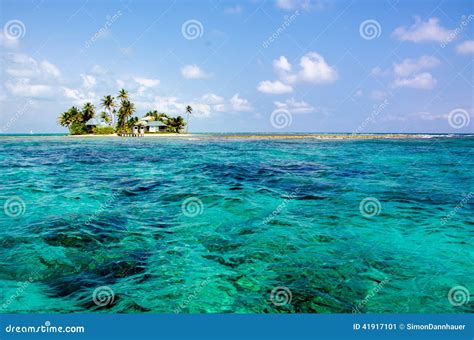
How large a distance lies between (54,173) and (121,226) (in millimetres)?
12777

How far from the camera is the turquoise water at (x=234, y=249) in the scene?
5.52m

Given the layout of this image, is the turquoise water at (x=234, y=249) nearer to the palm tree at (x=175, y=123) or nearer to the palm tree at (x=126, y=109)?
A: the palm tree at (x=126, y=109)

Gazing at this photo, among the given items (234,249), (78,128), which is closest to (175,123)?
(78,128)

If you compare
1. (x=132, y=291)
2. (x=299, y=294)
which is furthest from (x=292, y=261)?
(x=132, y=291)

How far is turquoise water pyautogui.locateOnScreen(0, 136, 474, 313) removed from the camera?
5520 mm

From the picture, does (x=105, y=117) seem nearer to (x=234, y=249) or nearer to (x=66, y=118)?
(x=66, y=118)

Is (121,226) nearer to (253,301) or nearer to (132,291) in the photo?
(132,291)

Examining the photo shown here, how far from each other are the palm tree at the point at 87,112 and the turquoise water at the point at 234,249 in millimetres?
77604

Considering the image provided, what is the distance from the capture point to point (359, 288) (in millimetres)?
5859

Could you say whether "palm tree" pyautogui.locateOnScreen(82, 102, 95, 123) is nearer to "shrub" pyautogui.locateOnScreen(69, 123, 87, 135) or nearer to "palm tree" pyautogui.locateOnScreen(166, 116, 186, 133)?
"shrub" pyautogui.locateOnScreen(69, 123, 87, 135)

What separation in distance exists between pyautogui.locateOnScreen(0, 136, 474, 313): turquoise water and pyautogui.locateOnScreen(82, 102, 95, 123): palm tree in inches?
3055

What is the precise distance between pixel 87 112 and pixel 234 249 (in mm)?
88707

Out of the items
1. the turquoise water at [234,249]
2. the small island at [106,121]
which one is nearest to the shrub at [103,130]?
the small island at [106,121]

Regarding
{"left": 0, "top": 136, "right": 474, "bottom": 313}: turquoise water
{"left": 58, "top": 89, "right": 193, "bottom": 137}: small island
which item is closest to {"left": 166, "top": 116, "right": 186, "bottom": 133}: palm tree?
{"left": 58, "top": 89, "right": 193, "bottom": 137}: small island
